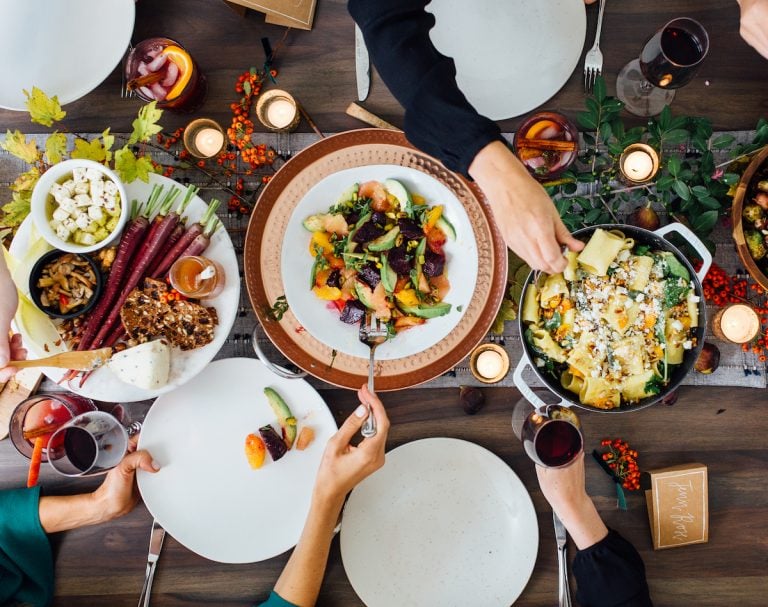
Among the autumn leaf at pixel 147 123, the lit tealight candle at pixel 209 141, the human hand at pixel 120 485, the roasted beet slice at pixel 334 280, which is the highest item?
the autumn leaf at pixel 147 123

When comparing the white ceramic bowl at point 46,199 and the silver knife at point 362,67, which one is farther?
the silver knife at point 362,67

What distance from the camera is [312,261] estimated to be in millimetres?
1405

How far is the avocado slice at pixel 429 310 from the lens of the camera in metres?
1.38

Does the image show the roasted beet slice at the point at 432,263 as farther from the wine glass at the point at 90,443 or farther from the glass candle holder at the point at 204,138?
the wine glass at the point at 90,443

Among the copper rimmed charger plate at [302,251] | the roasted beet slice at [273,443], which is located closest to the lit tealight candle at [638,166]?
the copper rimmed charger plate at [302,251]

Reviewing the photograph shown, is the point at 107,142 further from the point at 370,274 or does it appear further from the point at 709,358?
the point at 709,358

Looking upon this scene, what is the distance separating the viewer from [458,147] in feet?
3.52

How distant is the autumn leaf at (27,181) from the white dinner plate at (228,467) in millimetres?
641

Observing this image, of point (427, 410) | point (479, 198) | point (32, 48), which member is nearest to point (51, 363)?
point (32, 48)

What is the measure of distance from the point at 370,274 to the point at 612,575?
0.95 metres

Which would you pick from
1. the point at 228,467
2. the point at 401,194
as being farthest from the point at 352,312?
the point at 228,467

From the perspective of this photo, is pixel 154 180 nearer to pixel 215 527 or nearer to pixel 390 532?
pixel 215 527

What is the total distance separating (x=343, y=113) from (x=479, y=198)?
462 mm

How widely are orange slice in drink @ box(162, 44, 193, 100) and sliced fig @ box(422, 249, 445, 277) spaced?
0.78 metres
